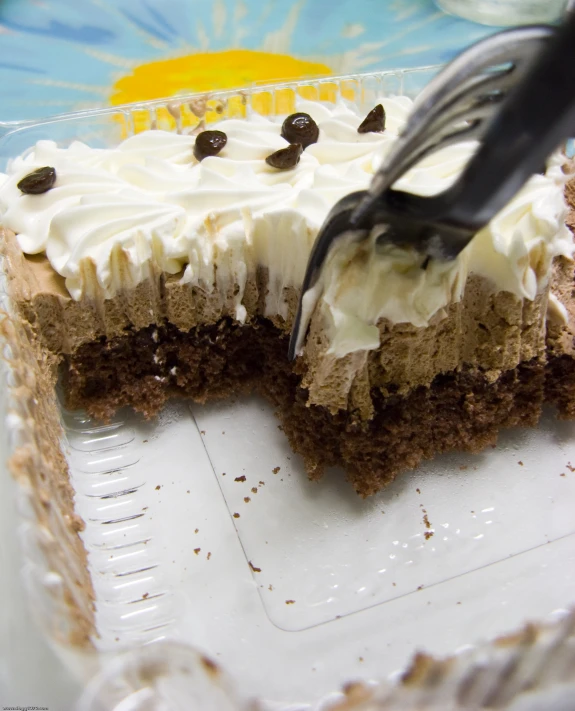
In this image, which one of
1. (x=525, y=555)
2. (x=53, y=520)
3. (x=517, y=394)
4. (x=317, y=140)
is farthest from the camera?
(x=317, y=140)

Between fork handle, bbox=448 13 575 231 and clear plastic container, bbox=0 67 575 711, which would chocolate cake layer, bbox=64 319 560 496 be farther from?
fork handle, bbox=448 13 575 231

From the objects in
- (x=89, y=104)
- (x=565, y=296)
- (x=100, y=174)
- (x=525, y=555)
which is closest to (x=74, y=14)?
(x=89, y=104)

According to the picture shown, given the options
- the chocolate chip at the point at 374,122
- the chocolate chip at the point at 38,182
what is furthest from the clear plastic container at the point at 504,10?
the chocolate chip at the point at 38,182

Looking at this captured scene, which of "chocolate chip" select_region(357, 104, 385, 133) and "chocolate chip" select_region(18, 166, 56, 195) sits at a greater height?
"chocolate chip" select_region(357, 104, 385, 133)

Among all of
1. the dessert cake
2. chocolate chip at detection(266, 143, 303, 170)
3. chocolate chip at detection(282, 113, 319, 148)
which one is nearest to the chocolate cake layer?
the dessert cake

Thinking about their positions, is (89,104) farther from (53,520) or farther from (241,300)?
(53,520)

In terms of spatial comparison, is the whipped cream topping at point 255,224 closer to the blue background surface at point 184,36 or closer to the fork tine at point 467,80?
the fork tine at point 467,80
